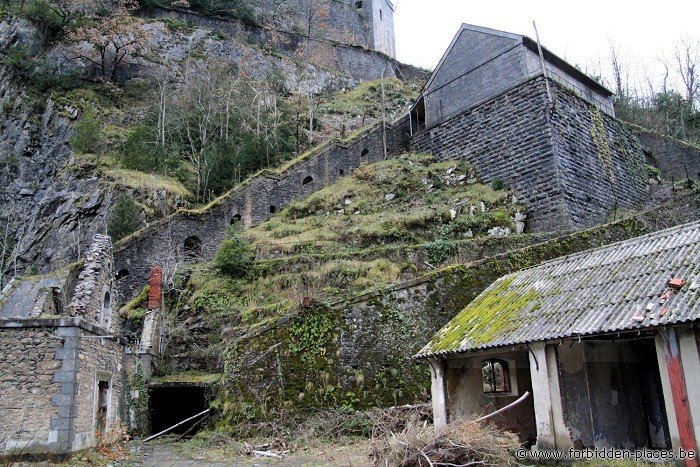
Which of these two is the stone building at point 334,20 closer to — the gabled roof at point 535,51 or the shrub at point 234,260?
the gabled roof at point 535,51

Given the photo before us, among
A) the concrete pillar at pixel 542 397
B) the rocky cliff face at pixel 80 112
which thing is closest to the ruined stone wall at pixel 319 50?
the rocky cliff face at pixel 80 112

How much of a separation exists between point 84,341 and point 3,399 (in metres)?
1.62

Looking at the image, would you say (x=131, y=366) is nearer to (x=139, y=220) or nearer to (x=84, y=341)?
(x=84, y=341)

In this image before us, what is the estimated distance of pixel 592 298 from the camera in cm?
905

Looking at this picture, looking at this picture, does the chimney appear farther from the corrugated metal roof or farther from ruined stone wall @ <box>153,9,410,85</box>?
ruined stone wall @ <box>153,9,410,85</box>

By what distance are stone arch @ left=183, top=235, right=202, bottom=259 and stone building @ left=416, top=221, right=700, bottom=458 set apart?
1298cm

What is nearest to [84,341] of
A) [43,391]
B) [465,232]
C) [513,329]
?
[43,391]

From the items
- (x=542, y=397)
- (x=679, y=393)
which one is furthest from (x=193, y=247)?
(x=679, y=393)

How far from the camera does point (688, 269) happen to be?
27.2 feet

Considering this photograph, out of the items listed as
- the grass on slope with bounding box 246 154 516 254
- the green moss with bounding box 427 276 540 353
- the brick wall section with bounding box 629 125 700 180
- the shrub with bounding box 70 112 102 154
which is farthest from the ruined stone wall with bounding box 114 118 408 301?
the green moss with bounding box 427 276 540 353

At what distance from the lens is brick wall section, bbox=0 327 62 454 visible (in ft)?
33.0

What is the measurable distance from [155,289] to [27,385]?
26.3 feet

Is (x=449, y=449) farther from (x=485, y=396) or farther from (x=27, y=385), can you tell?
(x=27, y=385)

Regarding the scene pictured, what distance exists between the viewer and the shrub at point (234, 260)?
1867 centimetres
